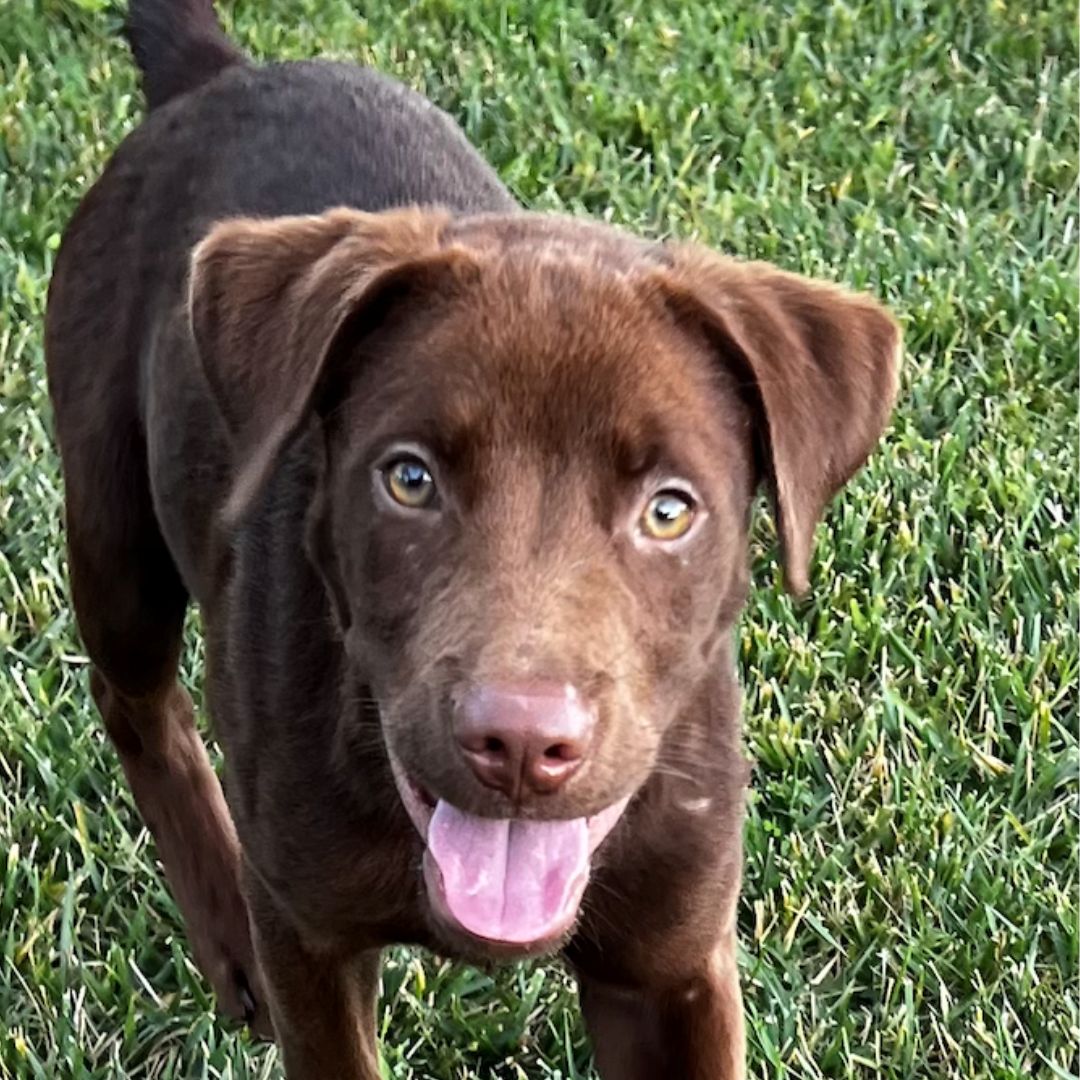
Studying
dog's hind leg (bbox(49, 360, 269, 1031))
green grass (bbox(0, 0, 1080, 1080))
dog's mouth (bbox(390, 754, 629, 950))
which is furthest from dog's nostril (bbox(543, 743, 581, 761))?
dog's hind leg (bbox(49, 360, 269, 1031))

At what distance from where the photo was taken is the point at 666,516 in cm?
246

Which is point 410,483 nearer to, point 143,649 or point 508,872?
point 508,872

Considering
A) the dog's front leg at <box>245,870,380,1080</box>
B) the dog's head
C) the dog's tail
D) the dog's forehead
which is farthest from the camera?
the dog's tail

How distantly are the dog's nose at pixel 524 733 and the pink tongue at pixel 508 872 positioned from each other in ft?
0.77

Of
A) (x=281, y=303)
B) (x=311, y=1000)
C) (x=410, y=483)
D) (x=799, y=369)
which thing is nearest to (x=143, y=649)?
(x=311, y=1000)

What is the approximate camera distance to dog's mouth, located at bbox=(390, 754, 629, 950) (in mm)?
2479

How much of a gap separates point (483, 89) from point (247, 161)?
2.70 m

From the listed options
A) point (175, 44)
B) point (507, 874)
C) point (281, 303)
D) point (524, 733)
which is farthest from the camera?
point (175, 44)

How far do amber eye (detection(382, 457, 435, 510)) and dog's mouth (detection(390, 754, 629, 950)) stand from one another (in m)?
0.34

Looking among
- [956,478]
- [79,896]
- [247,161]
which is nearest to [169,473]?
[247,161]

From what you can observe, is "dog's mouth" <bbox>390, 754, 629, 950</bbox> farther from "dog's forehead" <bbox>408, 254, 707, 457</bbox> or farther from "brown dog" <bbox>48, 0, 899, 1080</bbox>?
"dog's forehead" <bbox>408, 254, 707, 457</bbox>

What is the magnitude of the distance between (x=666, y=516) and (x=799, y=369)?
0.29 m

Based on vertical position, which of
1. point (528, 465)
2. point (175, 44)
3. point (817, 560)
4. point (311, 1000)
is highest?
point (528, 465)

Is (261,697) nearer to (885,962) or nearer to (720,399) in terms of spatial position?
(720,399)
